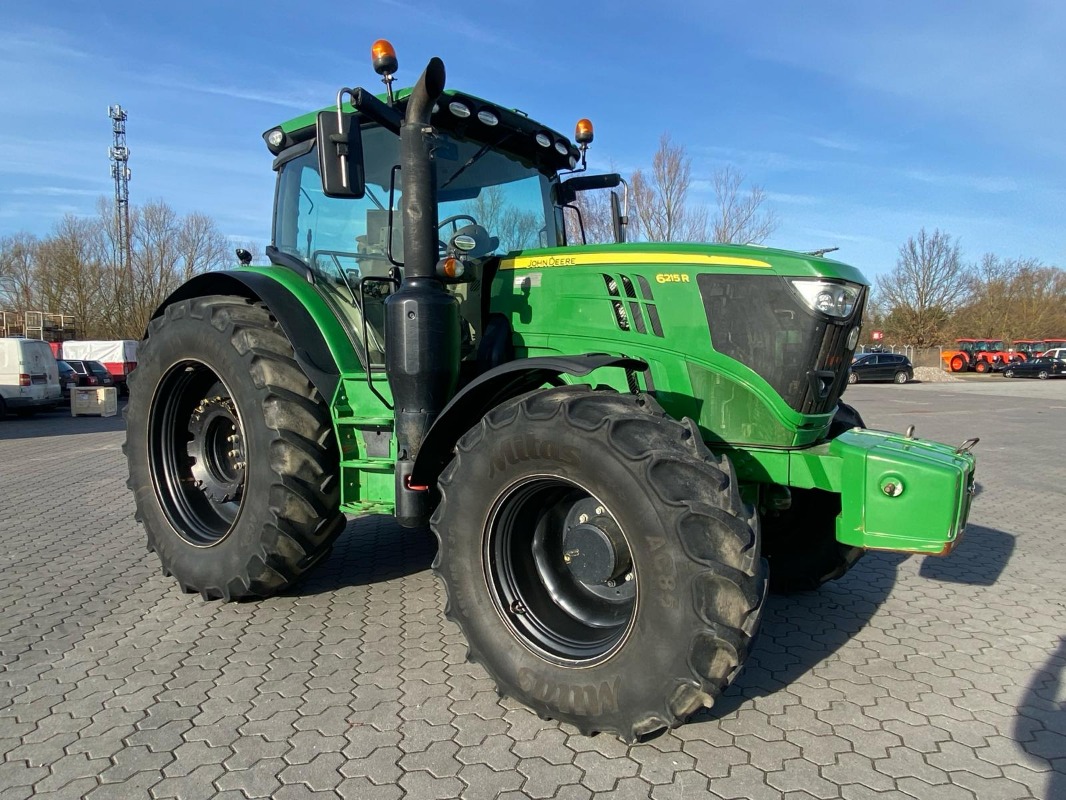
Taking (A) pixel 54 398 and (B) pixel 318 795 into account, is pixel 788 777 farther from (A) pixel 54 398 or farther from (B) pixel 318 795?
(A) pixel 54 398

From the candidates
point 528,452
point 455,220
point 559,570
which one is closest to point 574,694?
point 559,570

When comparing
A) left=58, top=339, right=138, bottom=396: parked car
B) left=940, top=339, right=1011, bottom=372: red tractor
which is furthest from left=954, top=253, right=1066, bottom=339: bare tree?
left=58, top=339, right=138, bottom=396: parked car

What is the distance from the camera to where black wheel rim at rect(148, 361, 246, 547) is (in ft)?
15.5

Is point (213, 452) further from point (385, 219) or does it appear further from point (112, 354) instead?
point (112, 354)

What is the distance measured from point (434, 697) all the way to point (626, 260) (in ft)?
7.00

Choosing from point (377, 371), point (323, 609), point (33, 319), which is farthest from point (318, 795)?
point (33, 319)

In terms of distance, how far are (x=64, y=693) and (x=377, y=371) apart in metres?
2.03

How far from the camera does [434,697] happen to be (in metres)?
3.28

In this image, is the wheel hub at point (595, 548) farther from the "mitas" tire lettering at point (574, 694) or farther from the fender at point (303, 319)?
the fender at point (303, 319)

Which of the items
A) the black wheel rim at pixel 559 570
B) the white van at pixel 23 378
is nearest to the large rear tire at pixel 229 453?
the black wheel rim at pixel 559 570

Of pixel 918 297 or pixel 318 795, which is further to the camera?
pixel 918 297

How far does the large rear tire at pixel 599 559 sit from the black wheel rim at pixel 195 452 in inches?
84.8

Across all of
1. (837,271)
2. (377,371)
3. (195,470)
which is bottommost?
(195,470)

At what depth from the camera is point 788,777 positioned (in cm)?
267
